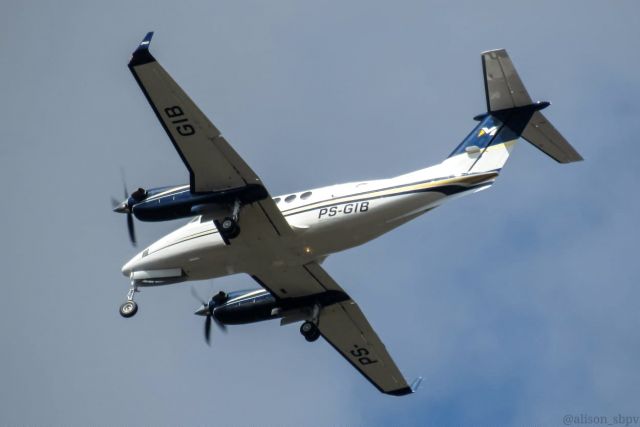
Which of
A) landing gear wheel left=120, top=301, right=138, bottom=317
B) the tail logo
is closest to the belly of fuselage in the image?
landing gear wheel left=120, top=301, right=138, bottom=317

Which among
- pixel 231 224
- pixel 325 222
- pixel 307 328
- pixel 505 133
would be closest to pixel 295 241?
pixel 325 222

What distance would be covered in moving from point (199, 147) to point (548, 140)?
37.4 feet

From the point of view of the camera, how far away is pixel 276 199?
130 feet

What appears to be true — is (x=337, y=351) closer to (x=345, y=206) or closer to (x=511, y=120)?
(x=345, y=206)

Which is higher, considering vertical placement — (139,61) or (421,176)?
(139,61)

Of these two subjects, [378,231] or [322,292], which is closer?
[378,231]

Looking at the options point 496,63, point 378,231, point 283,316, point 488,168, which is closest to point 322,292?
point 283,316

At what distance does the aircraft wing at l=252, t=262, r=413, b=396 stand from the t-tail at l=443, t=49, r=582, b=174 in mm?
6602

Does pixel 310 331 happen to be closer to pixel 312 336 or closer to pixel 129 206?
pixel 312 336

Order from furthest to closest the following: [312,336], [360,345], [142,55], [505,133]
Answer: [360,345] < [312,336] < [505,133] < [142,55]

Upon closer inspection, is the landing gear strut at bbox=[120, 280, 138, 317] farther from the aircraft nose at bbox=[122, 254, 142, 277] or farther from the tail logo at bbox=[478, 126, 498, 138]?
the tail logo at bbox=[478, 126, 498, 138]

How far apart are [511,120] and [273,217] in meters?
8.54

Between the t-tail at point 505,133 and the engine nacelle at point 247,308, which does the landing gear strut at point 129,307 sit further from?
the t-tail at point 505,133

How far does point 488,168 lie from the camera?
3859 centimetres
